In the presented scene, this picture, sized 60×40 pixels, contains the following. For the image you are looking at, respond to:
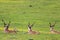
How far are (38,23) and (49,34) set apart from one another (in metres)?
4.44

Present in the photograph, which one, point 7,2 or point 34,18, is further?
point 7,2

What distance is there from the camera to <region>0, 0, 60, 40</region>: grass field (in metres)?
25.2

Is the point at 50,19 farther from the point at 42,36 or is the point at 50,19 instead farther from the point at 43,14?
the point at 42,36

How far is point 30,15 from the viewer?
33844 mm

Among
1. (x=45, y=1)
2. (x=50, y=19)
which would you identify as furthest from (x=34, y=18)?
(x=45, y=1)

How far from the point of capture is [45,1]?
42.6 m

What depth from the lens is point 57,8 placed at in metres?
38.6

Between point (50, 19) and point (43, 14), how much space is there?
2792 mm

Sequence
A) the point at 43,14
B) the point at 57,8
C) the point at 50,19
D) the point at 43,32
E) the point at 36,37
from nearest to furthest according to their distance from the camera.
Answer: the point at 36,37 < the point at 43,32 < the point at 50,19 < the point at 43,14 < the point at 57,8

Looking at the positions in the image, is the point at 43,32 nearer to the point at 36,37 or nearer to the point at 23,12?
the point at 36,37

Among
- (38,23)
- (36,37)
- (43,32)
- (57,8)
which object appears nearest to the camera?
(36,37)

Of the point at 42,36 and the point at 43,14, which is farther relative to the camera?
the point at 43,14

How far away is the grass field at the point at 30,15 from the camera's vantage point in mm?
25156

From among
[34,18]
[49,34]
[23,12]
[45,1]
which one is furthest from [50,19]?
[45,1]
